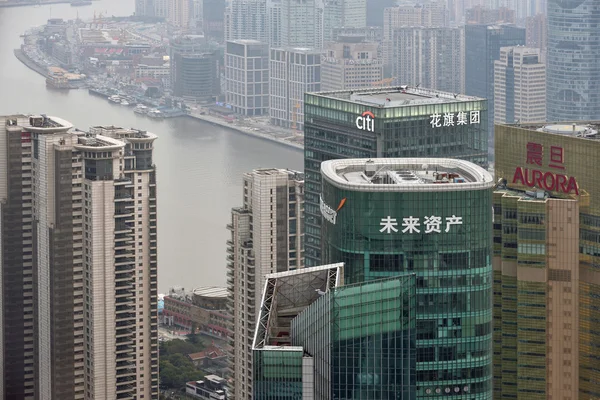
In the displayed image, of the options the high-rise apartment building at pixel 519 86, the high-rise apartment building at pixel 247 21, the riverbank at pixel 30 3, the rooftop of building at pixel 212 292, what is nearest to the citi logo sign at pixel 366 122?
the rooftop of building at pixel 212 292

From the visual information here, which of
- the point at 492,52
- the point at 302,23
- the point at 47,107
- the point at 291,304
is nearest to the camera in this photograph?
the point at 291,304

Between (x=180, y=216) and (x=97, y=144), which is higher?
(x=97, y=144)

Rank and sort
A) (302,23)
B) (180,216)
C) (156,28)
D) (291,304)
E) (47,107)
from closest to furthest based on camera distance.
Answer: (291,304)
(180,216)
(47,107)
(302,23)
(156,28)

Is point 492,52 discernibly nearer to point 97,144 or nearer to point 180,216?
point 180,216

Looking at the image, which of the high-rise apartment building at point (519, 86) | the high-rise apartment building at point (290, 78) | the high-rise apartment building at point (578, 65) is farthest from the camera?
the high-rise apartment building at point (290, 78)

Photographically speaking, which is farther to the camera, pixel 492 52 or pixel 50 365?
pixel 492 52

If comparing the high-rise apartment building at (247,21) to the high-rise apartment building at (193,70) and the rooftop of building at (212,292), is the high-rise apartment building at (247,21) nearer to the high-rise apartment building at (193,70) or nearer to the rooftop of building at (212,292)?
the high-rise apartment building at (193,70)

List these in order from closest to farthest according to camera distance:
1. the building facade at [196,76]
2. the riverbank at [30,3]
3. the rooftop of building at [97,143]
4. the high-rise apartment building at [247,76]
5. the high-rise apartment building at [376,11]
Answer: the rooftop of building at [97,143], the high-rise apartment building at [247,76], the riverbank at [30,3], the building facade at [196,76], the high-rise apartment building at [376,11]

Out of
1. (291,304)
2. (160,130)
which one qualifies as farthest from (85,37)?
(291,304)
